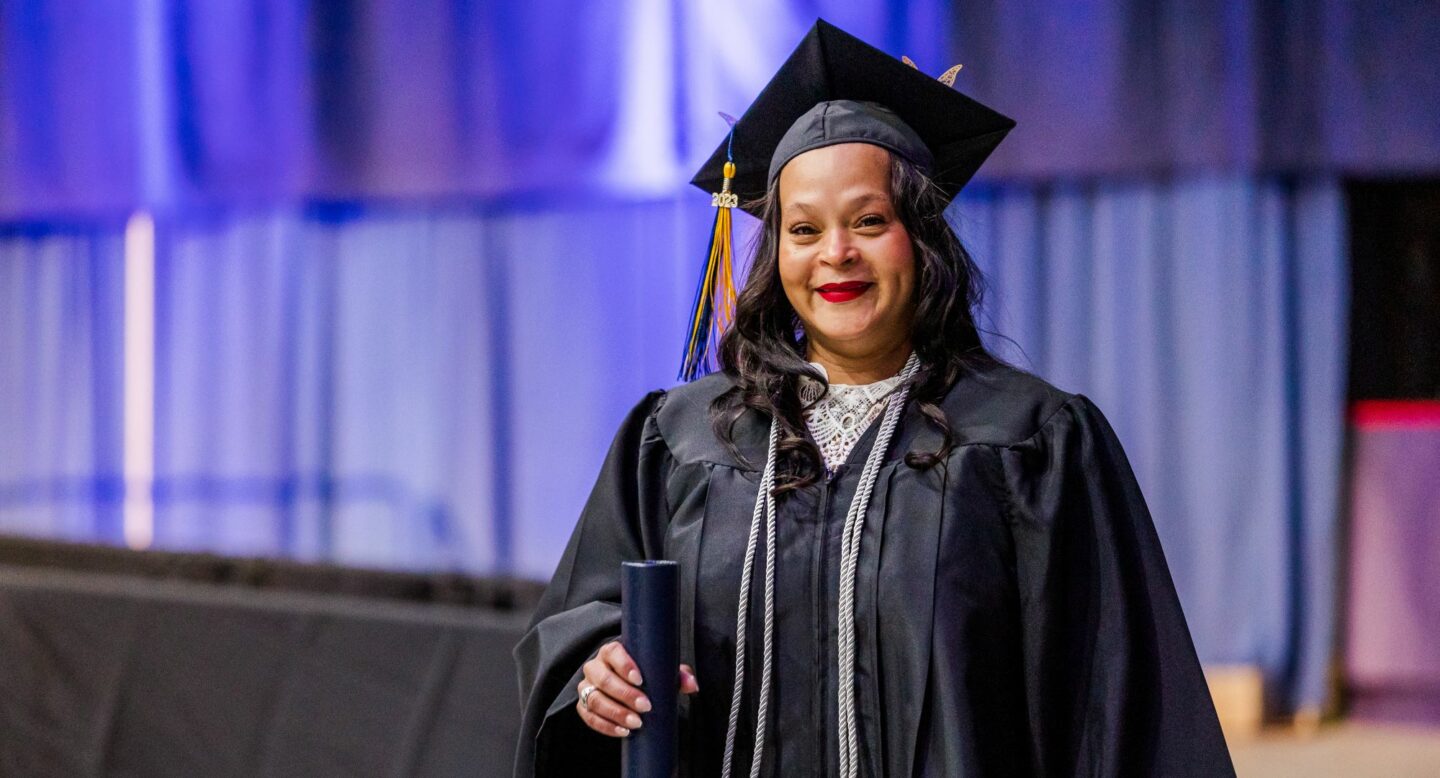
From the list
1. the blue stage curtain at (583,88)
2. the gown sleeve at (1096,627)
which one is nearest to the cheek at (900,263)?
the gown sleeve at (1096,627)

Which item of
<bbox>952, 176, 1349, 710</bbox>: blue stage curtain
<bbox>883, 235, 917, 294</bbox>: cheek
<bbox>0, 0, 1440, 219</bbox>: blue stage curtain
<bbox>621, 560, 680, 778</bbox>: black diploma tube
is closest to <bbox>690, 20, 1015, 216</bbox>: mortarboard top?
<bbox>883, 235, 917, 294</bbox>: cheek

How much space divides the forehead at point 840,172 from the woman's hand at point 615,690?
0.58m

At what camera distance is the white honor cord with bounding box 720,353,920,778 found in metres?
1.29

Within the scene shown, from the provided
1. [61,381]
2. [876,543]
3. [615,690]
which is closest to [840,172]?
[876,543]

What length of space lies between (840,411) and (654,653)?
1.37ft

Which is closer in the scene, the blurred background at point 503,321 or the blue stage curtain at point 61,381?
the blurred background at point 503,321

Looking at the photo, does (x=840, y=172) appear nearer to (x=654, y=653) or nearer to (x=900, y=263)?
(x=900, y=263)

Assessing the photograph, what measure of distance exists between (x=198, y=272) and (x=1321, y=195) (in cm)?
336

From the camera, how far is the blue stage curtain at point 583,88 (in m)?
2.92

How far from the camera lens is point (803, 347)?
154 centimetres

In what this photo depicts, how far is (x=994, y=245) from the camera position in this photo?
3.03m

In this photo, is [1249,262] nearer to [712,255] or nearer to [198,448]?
[712,255]

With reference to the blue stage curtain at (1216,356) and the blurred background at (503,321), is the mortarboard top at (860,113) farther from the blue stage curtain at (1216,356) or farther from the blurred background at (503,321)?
the blue stage curtain at (1216,356)

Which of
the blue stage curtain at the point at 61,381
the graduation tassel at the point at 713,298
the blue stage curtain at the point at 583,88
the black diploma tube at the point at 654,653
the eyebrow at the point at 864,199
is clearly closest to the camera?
the black diploma tube at the point at 654,653
